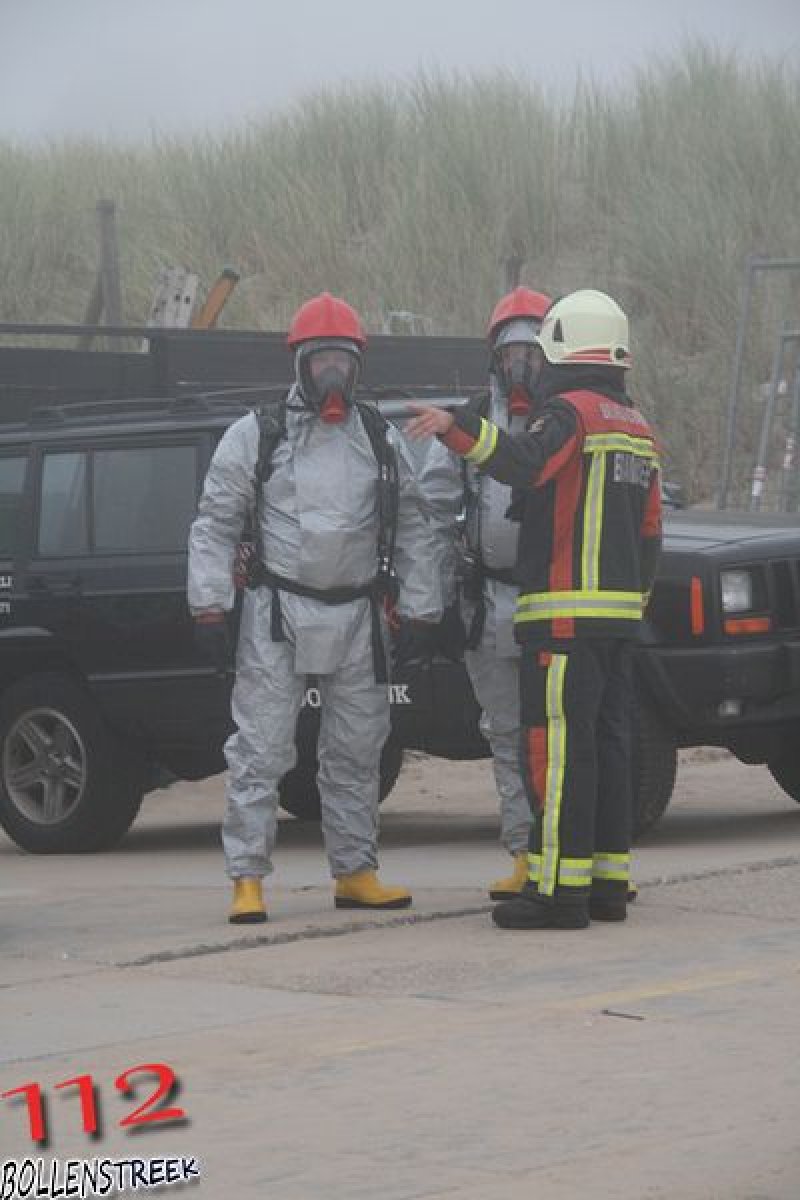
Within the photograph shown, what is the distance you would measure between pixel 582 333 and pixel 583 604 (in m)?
0.86

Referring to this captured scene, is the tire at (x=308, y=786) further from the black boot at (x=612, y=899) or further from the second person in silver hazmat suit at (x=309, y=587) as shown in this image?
the black boot at (x=612, y=899)

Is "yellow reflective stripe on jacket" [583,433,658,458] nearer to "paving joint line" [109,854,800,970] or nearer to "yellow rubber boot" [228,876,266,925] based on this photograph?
"paving joint line" [109,854,800,970]

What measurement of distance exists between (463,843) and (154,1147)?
589 centimetres

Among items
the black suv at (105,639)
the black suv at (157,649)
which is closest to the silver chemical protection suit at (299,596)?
the black suv at (157,649)

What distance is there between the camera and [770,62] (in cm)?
3459

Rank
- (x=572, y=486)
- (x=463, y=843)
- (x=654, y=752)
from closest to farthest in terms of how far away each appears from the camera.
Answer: (x=572, y=486)
(x=654, y=752)
(x=463, y=843)

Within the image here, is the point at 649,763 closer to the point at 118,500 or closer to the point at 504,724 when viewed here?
the point at 504,724

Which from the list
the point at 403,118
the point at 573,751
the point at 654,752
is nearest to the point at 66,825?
the point at 654,752

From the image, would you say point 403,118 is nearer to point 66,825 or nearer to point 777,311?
point 777,311

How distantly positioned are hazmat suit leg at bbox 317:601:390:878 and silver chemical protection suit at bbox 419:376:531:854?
1.18ft

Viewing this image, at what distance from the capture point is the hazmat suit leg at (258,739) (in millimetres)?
9211

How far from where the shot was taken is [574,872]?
29.4 ft

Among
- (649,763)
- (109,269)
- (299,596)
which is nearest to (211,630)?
(299,596)

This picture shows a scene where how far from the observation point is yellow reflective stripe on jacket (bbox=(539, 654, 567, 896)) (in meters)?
8.98
